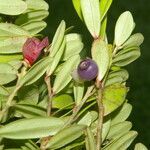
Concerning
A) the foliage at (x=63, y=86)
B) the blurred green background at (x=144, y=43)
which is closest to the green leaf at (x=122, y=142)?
the foliage at (x=63, y=86)

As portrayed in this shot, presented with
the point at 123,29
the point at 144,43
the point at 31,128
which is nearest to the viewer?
the point at 31,128

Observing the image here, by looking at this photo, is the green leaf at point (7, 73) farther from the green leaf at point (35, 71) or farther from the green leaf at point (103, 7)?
the green leaf at point (103, 7)

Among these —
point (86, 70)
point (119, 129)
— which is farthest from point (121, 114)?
point (86, 70)

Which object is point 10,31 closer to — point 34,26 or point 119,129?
point 34,26

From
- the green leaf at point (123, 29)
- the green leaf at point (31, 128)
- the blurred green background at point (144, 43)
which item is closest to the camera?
the green leaf at point (31, 128)

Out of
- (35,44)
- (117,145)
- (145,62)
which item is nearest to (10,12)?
(35,44)
